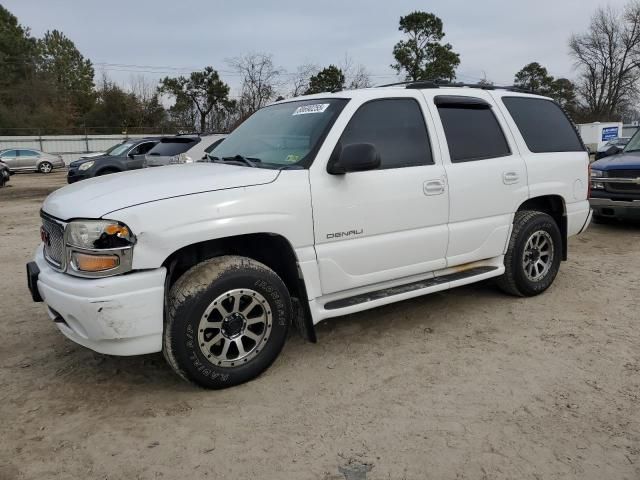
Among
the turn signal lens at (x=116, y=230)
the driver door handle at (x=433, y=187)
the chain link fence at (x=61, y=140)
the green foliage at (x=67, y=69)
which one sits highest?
the green foliage at (x=67, y=69)

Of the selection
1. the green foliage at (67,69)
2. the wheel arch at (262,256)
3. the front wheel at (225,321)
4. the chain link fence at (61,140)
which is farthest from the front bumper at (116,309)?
the green foliage at (67,69)

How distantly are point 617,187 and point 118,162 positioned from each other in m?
12.7

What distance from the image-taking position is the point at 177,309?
10.3 ft

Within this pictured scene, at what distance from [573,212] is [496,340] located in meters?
1.94

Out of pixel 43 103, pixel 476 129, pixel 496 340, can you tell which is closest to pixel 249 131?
pixel 476 129

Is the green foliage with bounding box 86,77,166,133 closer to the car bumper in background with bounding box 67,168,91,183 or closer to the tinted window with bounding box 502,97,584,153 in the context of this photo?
the car bumper in background with bounding box 67,168,91,183

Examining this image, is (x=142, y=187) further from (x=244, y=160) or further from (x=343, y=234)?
(x=343, y=234)

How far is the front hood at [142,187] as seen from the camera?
3137mm

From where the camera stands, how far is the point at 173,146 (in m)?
12.7

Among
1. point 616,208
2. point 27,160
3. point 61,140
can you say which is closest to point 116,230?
point 616,208

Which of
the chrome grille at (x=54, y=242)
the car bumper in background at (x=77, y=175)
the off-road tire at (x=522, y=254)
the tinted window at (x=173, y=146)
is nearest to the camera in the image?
the chrome grille at (x=54, y=242)

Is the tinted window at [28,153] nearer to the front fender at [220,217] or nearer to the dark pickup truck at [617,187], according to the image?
the dark pickup truck at [617,187]

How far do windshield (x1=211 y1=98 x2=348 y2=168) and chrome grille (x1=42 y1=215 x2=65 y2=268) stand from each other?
Result: 136cm

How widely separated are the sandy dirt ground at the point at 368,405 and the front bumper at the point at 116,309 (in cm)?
43
